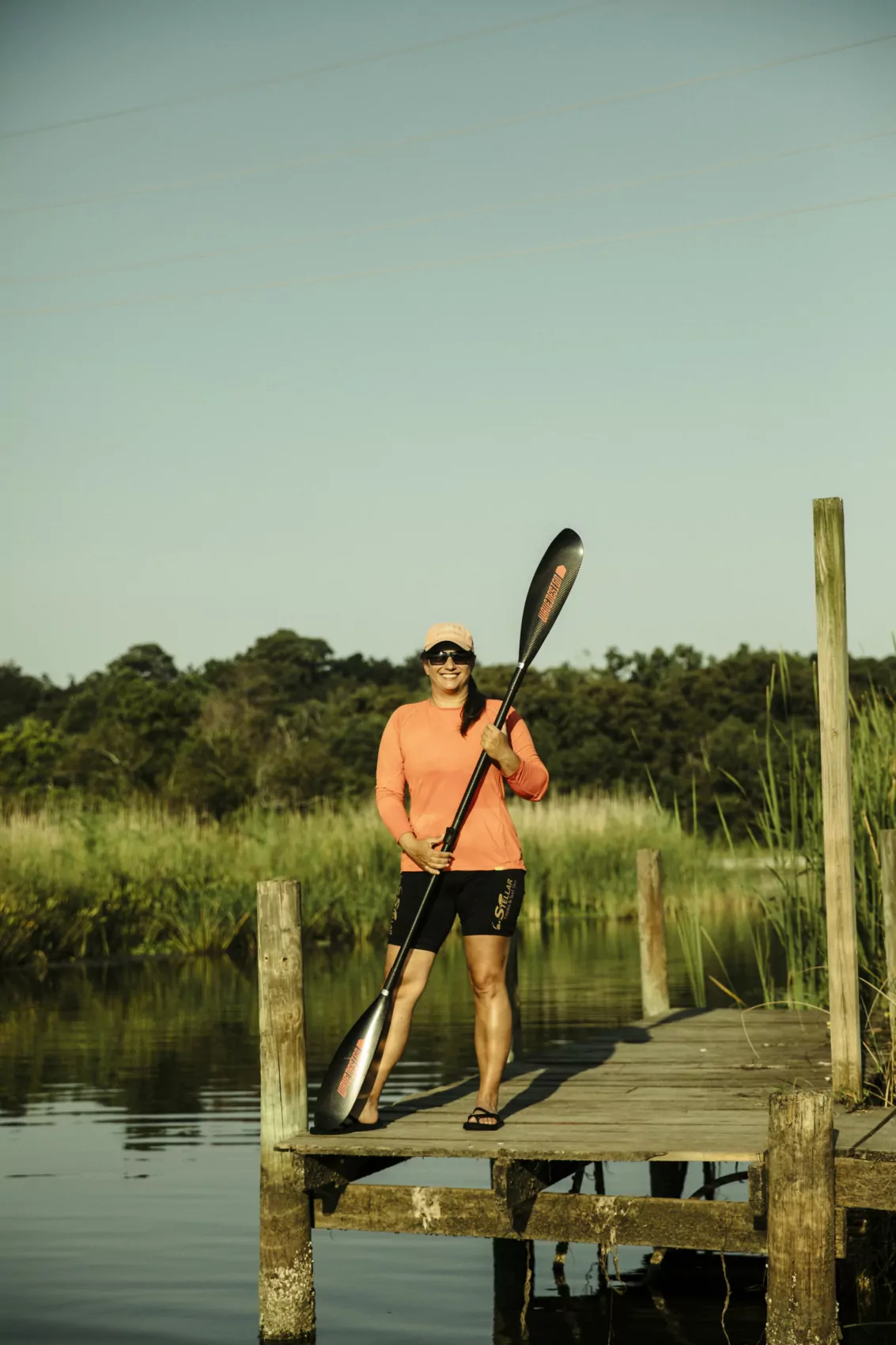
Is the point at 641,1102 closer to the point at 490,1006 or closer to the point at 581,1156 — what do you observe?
the point at 490,1006

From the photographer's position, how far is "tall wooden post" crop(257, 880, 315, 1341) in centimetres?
698

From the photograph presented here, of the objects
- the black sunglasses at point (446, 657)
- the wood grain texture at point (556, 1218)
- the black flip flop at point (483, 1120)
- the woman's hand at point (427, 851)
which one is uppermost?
the black sunglasses at point (446, 657)

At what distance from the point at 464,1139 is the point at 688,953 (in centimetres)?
431

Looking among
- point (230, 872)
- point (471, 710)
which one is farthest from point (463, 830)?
point (230, 872)

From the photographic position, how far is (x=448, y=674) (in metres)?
7.02

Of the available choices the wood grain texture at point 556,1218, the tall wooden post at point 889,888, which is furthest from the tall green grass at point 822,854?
the wood grain texture at point 556,1218

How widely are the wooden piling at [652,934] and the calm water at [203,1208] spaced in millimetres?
1046

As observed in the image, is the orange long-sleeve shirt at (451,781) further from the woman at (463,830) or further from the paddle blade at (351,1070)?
the paddle blade at (351,1070)

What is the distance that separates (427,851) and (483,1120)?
108 centimetres

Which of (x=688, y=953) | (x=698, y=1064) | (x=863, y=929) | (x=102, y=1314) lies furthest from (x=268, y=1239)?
(x=688, y=953)

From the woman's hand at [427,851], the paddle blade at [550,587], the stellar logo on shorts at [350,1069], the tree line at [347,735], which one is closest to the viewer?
the woman's hand at [427,851]

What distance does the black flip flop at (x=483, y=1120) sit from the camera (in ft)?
23.1

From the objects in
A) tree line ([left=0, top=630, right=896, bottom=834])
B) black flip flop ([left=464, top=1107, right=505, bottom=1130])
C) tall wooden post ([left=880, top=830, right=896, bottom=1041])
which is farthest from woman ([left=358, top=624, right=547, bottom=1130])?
tree line ([left=0, top=630, right=896, bottom=834])

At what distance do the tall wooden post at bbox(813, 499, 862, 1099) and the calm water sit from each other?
1332 millimetres
